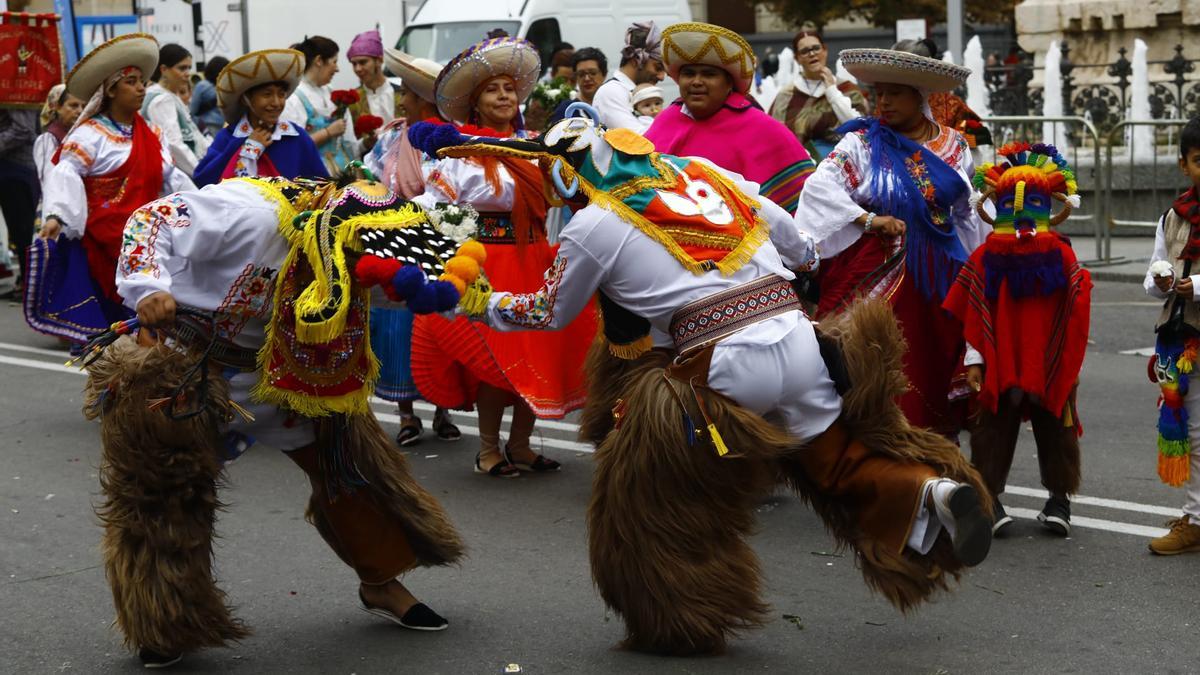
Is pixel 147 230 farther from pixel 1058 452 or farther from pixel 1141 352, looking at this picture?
pixel 1141 352

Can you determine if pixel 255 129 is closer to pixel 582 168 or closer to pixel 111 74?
pixel 111 74

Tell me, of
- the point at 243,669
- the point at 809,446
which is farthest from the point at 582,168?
the point at 243,669

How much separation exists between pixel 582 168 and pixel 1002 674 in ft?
6.19

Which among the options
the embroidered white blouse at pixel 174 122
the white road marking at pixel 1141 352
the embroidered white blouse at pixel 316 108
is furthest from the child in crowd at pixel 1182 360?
the embroidered white blouse at pixel 174 122

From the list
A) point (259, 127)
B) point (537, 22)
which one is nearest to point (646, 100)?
point (259, 127)

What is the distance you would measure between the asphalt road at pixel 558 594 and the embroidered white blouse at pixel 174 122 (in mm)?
3933

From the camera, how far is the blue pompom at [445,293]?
4480 mm

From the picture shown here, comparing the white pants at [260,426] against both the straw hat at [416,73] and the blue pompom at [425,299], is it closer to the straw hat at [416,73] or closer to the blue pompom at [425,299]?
the blue pompom at [425,299]

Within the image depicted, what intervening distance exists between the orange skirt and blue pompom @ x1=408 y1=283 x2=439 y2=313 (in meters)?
2.70

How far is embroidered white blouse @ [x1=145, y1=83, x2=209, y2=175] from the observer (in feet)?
37.9

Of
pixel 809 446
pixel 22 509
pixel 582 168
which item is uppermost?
pixel 582 168

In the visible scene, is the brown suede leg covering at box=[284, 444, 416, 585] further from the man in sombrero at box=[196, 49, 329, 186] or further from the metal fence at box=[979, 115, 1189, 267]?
the metal fence at box=[979, 115, 1189, 267]

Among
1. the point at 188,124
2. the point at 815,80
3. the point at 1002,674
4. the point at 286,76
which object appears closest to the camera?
the point at 1002,674

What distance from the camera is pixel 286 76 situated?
7980 millimetres
